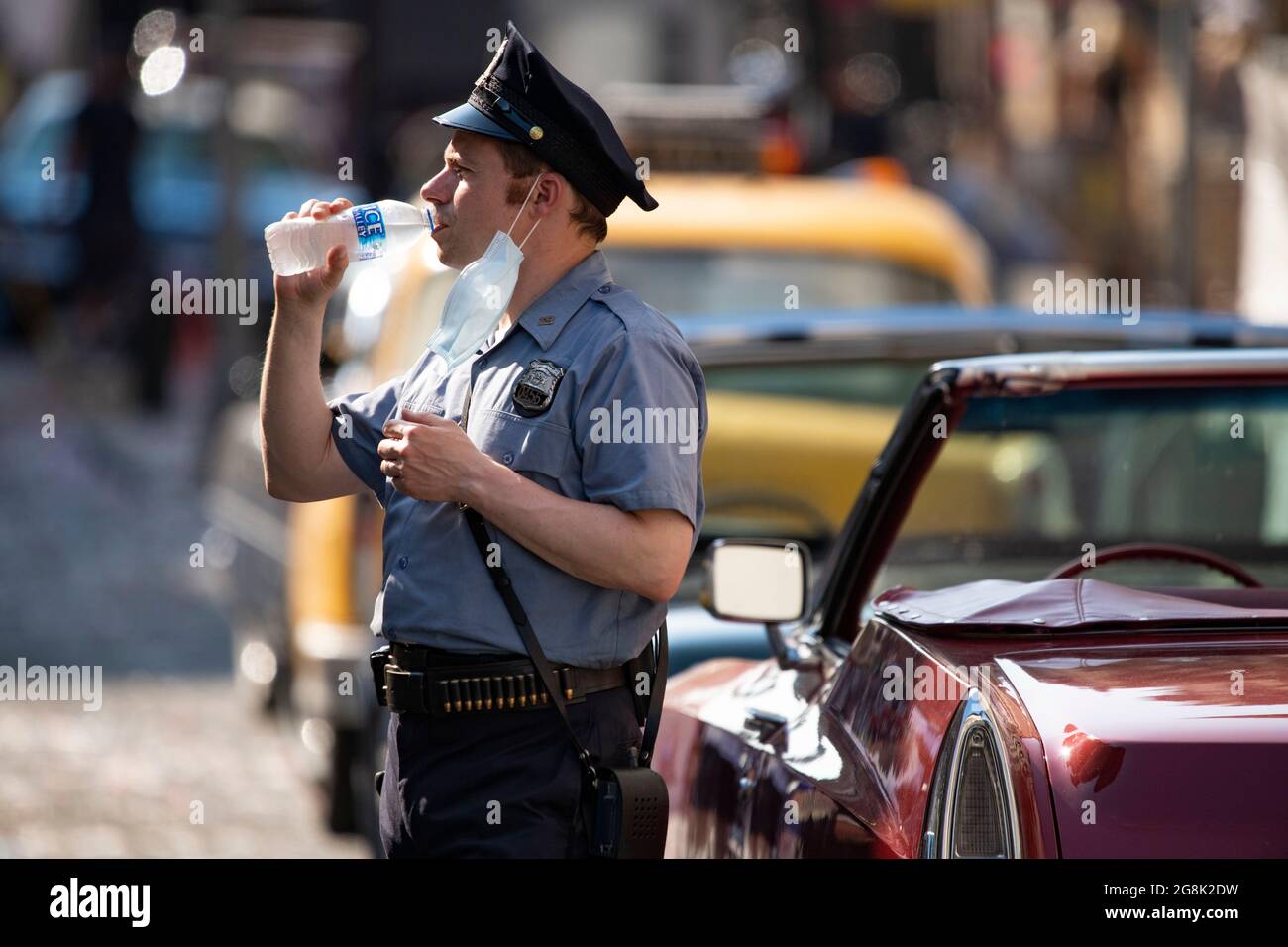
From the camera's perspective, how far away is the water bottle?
3201 mm

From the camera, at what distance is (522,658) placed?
122 inches

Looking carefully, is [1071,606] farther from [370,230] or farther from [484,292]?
[370,230]

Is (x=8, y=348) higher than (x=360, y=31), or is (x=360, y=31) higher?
(x=360, y=31)

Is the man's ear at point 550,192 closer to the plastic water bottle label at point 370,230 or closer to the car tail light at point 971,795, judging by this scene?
the plastic water bottle label at point 370,230

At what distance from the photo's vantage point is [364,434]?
135 inches

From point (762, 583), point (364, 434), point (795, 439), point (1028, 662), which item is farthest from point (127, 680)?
point (1028, 662)

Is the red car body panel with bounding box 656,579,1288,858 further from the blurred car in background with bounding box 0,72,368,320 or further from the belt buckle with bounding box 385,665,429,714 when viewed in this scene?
the blurred car in background with bounding box 0,72,368,320

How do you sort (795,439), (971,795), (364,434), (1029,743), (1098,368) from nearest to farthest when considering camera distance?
(1029,743), (971,795), (364,434), (1098,368), (795,439)

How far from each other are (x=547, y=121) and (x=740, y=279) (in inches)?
178

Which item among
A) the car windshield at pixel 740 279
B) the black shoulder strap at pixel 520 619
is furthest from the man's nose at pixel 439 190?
the car windshield at pixel 740 279

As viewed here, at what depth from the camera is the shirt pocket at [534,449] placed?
313 centimetres

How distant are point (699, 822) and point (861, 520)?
0.59 m

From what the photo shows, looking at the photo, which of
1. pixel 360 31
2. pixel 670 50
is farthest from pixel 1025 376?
pixel 360 31
